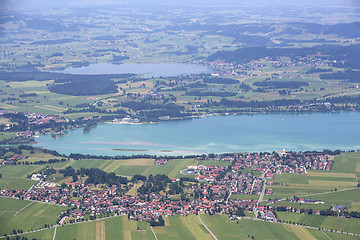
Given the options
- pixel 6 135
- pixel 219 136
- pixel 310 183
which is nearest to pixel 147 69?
pixel 6 135

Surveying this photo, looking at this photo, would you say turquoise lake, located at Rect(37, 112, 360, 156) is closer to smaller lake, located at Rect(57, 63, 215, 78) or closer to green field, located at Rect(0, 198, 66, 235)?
green field, located at Rect(0, 198, 66, 235)

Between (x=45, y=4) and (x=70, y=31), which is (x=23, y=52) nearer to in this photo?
(x=70, y=31)

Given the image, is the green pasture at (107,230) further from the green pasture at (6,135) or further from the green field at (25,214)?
the green pasture at (6,135)

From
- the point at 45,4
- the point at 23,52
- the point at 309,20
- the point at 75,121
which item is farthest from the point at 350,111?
the point at 45,4

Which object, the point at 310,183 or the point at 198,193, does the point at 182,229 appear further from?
the point at 310,183

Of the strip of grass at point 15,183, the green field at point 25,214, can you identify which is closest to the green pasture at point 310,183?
the green field at point 25,214

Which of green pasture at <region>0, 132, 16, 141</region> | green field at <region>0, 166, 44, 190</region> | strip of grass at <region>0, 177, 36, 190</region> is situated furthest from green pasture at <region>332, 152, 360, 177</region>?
green pasture at <region>0, 132, 16, 141</region>
